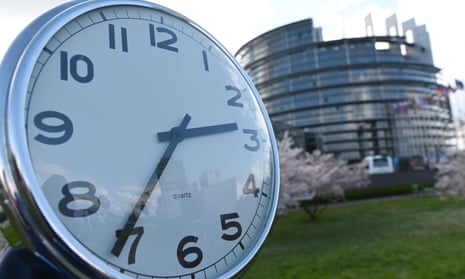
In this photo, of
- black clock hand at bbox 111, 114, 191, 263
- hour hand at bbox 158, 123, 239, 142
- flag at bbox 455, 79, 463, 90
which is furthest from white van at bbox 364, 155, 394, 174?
black clock hand at bbox 111, 114, 191, 263

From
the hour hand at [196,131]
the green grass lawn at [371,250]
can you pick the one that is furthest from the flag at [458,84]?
the hour hand at [196,131]

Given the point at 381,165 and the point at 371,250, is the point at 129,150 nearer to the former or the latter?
the point at 371,250

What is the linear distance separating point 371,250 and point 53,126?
5.42m

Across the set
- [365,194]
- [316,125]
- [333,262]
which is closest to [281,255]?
[333,262]

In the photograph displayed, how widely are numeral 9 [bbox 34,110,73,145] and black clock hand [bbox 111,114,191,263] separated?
7.2 inches

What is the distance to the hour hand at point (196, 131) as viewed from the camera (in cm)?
67

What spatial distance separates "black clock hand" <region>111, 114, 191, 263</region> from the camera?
0.56 m

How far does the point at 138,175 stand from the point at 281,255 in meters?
5.67

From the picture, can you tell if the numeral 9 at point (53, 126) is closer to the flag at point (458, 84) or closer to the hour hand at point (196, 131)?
the hour hand at point (196, 131)

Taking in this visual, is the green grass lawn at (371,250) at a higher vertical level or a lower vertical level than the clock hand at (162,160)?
lower

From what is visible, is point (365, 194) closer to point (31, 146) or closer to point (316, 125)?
point (31, 146)

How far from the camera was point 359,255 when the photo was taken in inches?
179

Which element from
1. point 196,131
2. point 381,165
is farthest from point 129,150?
point 381,165

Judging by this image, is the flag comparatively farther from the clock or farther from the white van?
the clock
